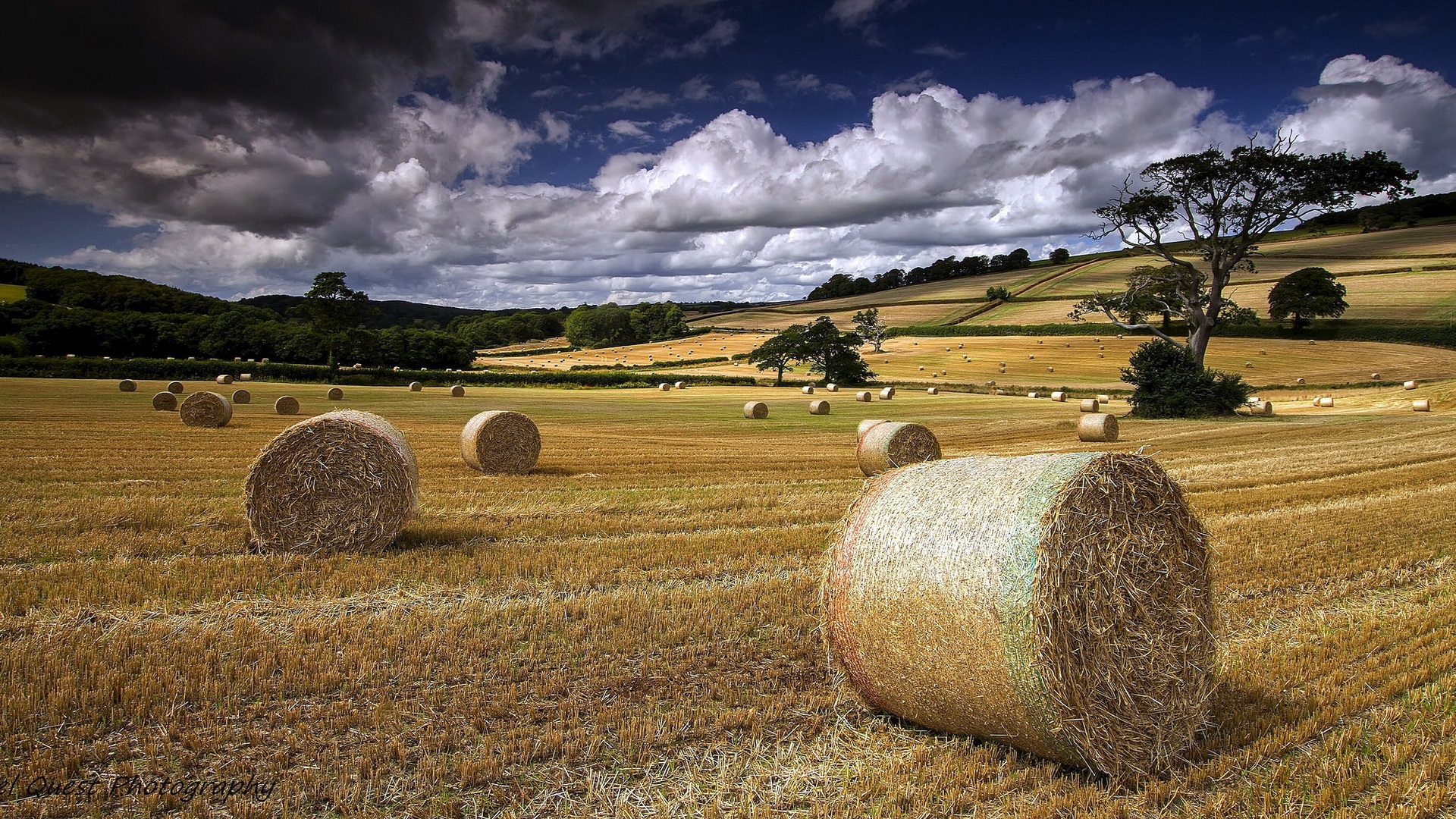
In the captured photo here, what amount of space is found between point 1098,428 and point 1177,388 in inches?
477

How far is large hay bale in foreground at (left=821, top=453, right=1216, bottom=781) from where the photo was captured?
457cm

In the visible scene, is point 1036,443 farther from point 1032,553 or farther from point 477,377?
point 477,377

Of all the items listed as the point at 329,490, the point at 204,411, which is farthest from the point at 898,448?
the point at 204,411

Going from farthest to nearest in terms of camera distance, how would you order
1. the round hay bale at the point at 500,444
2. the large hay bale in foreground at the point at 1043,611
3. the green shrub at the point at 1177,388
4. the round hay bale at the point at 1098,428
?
1. the green shrub at the point at 1177,388
2. the round hay bale at the point at 1098,428
3. the round hay bale at the point at 500,444
4. the large hay bale in foreground at the point at 1043,611

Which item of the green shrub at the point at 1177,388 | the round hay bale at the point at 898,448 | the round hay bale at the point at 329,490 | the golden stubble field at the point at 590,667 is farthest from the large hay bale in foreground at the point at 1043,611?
the green shrub at the point at 1177,388

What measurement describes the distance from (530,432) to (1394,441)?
23.8 m

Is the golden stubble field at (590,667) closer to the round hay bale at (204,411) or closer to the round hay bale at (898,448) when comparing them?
the round hay bale at (898,448)

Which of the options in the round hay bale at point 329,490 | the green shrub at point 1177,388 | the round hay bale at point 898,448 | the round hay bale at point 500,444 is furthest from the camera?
the green shrub at point 1177,388

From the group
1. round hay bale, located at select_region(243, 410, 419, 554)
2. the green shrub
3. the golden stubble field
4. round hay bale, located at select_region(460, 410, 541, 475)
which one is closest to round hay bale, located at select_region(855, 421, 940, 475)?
the golden stubble field

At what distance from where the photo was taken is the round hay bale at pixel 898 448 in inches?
668

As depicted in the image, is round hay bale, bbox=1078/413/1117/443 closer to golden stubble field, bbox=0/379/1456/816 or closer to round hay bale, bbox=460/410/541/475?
golden stubble field, bbox=0/379/1456/816

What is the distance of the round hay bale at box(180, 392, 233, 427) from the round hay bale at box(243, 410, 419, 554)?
57.5 feet

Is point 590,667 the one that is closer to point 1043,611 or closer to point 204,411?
point 1043,611

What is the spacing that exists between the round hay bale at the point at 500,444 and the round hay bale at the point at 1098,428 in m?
16.8
